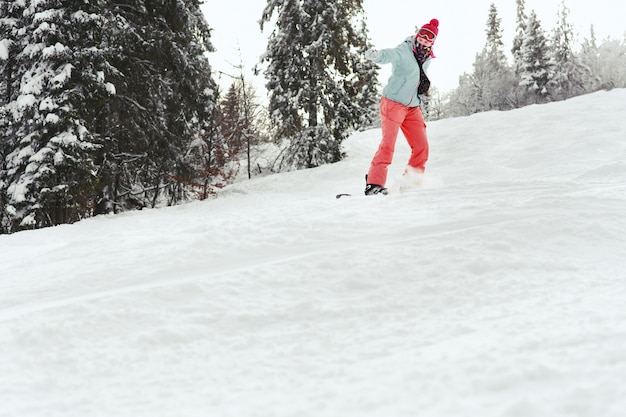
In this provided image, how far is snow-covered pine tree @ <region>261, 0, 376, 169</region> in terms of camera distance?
1343cm

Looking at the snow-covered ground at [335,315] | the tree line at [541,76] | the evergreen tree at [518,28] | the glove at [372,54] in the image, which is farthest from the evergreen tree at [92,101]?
the evergreen tree at [518,28]

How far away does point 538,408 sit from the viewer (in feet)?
3.75

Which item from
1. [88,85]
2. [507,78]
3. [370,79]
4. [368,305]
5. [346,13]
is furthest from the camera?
[507,78]

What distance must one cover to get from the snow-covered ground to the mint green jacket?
6.81 feet

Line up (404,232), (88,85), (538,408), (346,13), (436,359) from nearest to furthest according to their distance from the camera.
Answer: (538,408), (436,359), (404,232), (88,85), (346,13)

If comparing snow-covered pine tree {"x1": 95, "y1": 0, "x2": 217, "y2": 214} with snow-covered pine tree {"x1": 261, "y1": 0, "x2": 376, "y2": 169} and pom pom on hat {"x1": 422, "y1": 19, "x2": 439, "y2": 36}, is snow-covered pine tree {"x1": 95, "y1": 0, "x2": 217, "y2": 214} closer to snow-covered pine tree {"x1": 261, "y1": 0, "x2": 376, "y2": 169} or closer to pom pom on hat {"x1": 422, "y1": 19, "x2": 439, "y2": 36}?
snow-covered pine tree {"x1": 261, "y1": 0, "x2": 376, "y2": 169}

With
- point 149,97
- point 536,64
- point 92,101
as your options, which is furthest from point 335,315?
point 536,64

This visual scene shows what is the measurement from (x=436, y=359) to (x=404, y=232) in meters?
1.58

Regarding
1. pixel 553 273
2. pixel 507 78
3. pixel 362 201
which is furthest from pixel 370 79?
pixel 553 273

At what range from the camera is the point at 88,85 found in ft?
31.0

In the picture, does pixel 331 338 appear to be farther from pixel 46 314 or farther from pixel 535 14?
pixel 535 14

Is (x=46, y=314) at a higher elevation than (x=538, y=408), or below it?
higher

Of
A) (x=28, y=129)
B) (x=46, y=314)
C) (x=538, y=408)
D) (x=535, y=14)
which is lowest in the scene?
(x=538, y=408)

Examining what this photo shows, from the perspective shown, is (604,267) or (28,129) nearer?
(604,267)
